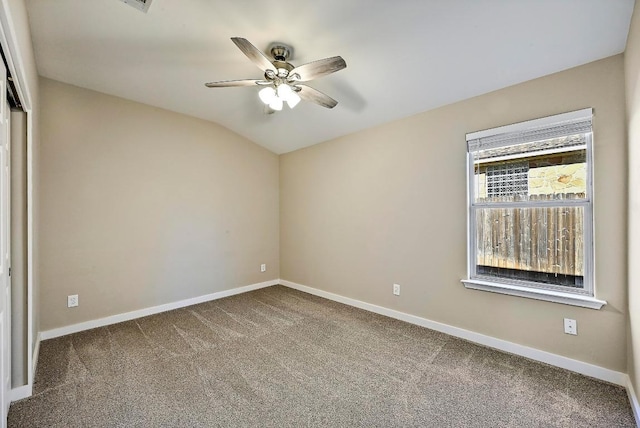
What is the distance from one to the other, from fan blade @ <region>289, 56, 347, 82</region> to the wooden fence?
186cm

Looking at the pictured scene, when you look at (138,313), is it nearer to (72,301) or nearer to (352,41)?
(72,301)

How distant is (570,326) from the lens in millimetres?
2217

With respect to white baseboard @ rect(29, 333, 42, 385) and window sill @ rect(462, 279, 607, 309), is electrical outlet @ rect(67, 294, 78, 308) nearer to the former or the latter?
white baseboard @ rect(29, 333, 42, 385)

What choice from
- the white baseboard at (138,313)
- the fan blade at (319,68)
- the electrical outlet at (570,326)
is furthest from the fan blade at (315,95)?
the white baseboard at (138,313)

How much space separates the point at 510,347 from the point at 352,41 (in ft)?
9.51

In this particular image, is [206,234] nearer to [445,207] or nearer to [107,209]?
[107,209]

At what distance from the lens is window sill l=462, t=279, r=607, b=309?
212cm

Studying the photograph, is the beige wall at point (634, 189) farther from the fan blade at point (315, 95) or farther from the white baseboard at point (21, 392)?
the white baseboard at point (21, 392)

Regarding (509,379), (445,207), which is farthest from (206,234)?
(509,379)

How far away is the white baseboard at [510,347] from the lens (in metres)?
2.07

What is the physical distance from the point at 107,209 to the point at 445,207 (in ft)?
12.0

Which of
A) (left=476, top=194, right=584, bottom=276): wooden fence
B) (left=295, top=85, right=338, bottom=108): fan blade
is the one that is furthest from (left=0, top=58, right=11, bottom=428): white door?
(left=476, top=194, right=584, bottom=276): wooden fence

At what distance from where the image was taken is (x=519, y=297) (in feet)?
8.09

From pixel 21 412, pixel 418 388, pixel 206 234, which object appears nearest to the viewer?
pixel 21 412
